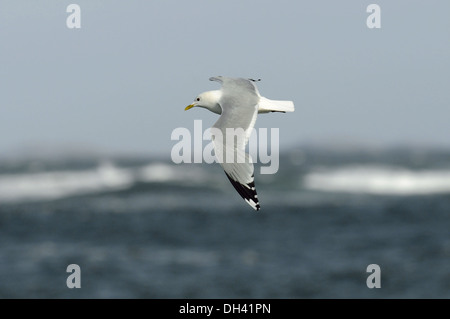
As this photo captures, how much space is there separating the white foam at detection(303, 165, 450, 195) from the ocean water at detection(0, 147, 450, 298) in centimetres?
9

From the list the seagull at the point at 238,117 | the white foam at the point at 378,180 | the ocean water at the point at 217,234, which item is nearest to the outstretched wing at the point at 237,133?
the seagull at the point at 238,117

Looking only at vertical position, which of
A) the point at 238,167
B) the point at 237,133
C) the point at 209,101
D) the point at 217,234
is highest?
the point at 217,234

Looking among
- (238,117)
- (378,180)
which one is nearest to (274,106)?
(238,117)

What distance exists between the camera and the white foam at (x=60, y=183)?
2686 cm

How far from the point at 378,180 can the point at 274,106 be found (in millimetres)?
27886

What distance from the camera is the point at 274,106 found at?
108 inches

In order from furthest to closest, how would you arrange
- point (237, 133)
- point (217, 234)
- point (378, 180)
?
1. point (378, 180)
2. point (217, 234)
3. point (237, 133)

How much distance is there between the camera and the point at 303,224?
2123 centimetres

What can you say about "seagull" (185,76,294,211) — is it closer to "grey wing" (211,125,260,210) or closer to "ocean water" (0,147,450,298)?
"grey wing" (211,125,260,210)

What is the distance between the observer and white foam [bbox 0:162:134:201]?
2686 centimetres

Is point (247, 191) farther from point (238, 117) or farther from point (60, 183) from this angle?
point (60, 183)

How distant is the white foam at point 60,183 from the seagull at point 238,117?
79.0 ft

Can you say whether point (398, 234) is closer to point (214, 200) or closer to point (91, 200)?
point (214, 200)

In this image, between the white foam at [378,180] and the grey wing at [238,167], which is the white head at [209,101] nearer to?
the grey wing at [238,167]
